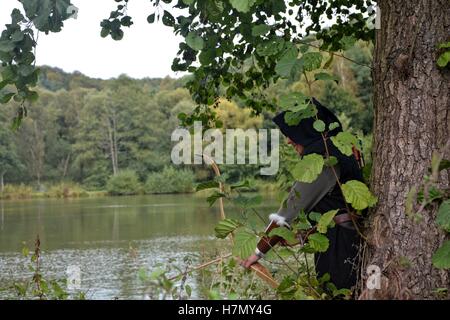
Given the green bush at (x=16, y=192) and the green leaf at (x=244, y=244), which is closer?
the green leaf at (x=244, y=244)

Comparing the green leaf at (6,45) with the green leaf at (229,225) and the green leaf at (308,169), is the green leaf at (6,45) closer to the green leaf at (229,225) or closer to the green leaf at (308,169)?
the green leaf at (229,225)

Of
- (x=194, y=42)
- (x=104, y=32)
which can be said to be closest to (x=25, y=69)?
(x=194, y=42)

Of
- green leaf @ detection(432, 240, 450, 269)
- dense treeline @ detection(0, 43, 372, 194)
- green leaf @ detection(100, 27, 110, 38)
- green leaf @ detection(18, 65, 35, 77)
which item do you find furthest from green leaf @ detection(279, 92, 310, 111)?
dense treeline @ detection(0, 43, 372, 194)

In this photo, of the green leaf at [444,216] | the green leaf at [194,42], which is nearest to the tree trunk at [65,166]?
the green leaf at [194,42]

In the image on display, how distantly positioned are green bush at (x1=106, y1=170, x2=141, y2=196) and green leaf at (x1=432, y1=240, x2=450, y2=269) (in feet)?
196

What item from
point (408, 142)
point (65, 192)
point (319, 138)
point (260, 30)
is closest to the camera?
point (408, 142)

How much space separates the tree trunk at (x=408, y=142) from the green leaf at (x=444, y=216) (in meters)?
0.17

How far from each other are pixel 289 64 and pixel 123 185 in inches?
2380

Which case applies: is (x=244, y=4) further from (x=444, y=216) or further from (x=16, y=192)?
(x=16, y=192)

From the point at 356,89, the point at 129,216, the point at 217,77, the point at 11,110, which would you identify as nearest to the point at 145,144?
the point at 11,110

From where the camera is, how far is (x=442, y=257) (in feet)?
7.76

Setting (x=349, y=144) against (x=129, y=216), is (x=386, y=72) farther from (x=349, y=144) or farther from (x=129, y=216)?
(x=129, y=216)

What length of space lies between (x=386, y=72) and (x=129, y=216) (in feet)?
96.0

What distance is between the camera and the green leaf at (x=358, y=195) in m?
2.51
